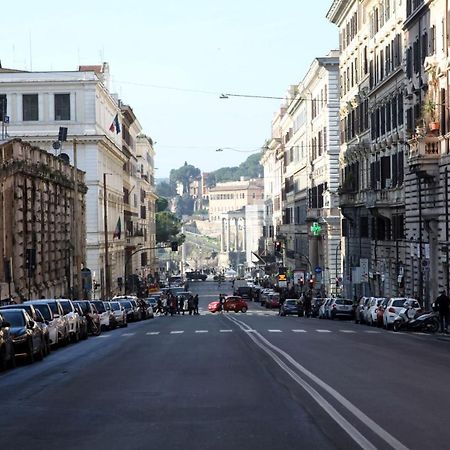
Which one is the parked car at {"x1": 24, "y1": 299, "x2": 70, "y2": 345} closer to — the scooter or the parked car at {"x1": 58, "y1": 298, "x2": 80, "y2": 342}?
the parked car at {"x1": 58, "y1": 298, "x2": 80, "y2": 342}

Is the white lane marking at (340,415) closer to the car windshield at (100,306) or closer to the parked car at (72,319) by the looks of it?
the parked car at (72,319)

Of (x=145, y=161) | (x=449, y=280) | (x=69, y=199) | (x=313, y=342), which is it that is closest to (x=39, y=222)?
(x=69, y=199)

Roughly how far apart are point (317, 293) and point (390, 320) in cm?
5517

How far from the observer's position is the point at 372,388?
19938mm

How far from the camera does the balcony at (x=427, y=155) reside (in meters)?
56.1

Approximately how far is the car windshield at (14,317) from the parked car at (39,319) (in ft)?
4.57

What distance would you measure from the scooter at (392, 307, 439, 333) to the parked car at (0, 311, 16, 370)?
22.6m

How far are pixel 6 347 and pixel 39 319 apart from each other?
6835mm

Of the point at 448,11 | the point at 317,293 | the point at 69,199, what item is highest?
the point at 448,11

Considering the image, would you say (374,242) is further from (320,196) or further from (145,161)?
(145,161)

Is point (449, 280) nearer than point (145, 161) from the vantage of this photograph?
Yes

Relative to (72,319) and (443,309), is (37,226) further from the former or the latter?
(443,309)

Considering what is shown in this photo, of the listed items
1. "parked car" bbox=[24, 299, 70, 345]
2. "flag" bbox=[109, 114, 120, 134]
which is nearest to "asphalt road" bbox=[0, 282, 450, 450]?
"parked car" bbox=[24, 299, 70, 345]

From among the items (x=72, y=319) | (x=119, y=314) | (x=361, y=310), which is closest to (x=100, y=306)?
(x=119, y=314)
